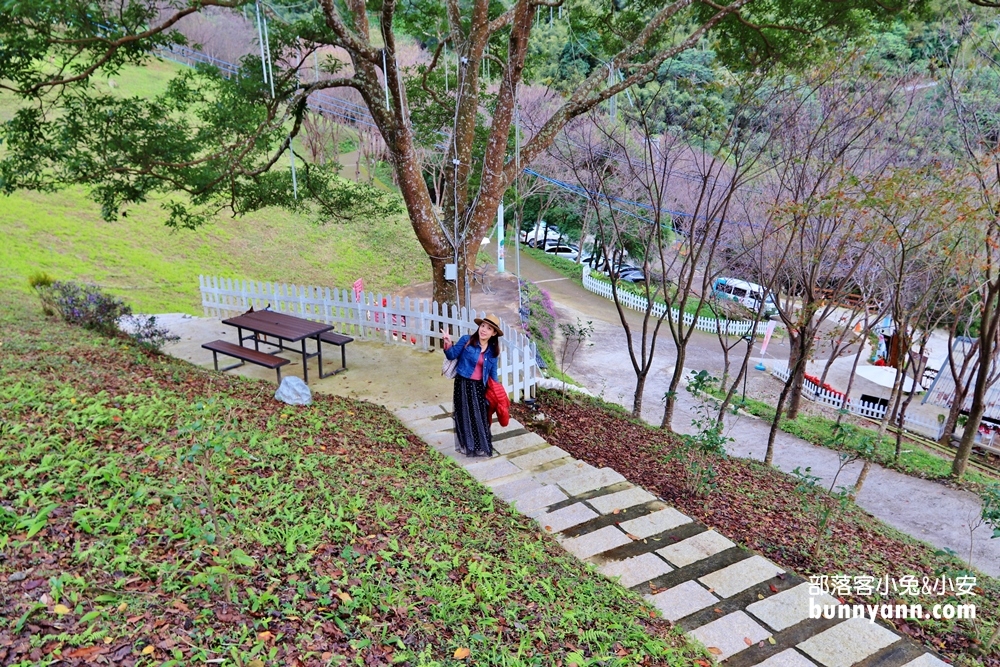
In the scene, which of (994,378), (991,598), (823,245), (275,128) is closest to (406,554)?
(991,598)

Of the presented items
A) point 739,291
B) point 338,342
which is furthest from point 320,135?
point 338,342

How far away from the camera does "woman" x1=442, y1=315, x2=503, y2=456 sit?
18.4ft

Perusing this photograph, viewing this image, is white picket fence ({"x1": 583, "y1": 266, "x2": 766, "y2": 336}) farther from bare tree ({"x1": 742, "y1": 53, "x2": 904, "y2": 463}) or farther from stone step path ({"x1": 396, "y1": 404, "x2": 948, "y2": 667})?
stone step path ({"x1": 396, "y1": 404, "x2": 948, "y2": 667})

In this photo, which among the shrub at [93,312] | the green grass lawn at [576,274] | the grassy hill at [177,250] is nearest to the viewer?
the shrub at [93,312]

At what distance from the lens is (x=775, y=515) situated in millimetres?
5859

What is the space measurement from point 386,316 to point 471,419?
3.84 meters

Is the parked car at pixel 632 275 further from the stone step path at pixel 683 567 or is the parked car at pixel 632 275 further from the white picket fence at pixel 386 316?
the stone step path at pixel 683 567

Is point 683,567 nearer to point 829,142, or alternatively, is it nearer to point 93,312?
point 829,142

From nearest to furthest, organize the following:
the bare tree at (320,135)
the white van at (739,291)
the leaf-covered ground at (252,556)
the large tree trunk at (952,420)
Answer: the leaf-covered ground at (252,556)
the large tree trunk at (952,420)
the white van at (739,291)
the bare tree at (320,135)

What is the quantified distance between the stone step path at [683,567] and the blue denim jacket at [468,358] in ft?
2.93

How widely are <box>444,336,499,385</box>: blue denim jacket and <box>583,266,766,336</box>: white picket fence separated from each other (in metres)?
17.2

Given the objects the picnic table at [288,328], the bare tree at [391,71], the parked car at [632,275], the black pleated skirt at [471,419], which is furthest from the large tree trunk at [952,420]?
the parked car at [632,275]

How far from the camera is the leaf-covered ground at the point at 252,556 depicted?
2904 mm

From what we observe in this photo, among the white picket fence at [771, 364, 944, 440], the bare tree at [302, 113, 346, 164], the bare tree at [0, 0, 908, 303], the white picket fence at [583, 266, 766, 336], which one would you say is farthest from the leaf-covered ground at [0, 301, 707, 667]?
the bare tree at [302, 113, 346, 164]
